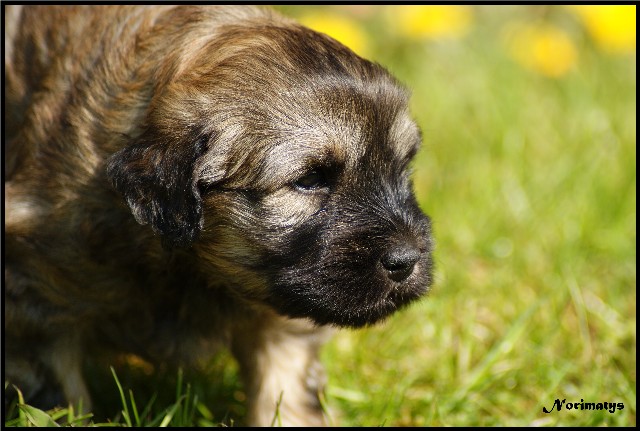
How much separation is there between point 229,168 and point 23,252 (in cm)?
82

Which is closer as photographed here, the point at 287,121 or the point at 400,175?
the point at 287,121

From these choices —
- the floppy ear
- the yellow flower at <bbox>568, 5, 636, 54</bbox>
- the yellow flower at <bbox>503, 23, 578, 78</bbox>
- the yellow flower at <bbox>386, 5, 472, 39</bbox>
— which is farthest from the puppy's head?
the yellow flower at <bbox>568, 5, 636, 54</bbox>

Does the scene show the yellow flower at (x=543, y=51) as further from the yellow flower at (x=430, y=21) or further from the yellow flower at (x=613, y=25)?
the yellow flower at (x=430, y=21)

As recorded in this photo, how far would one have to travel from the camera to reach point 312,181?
260 cm

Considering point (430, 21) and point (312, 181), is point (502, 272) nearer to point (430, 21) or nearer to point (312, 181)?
point (312, 181)

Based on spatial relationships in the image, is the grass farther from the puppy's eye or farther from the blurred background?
the puppy's eye

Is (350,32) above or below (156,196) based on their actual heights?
above

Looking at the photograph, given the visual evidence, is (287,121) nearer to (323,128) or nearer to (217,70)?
(323,128)

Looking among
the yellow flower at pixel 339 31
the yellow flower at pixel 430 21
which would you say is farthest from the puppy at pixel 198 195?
the yellow flower at pixel 430 21

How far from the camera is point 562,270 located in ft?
13.1

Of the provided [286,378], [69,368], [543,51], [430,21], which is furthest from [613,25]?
[69,368]

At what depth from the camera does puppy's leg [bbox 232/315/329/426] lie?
3.24 meters

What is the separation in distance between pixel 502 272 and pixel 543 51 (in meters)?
2.11

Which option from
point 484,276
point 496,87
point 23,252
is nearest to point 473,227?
point 484,276
